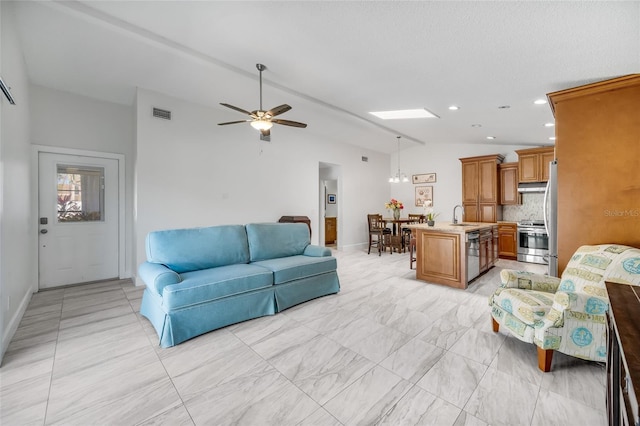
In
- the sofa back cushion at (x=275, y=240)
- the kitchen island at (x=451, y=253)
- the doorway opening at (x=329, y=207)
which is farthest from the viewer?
the doorway opening at (x=329, y=207)

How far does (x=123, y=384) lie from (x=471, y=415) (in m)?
2.30

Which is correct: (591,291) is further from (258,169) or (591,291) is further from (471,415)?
A: (258,169)

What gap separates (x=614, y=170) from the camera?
8.16 ft

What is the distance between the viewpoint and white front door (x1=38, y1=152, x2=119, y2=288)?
4.01m

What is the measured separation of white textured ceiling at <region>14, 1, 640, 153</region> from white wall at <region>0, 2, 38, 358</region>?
0.36m

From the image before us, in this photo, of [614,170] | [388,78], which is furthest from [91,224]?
[614,170]

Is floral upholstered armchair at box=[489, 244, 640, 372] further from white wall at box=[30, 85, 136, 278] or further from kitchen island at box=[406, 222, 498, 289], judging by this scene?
white wall at box=[30, 85, 136, 278]

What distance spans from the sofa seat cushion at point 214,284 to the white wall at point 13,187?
131 centimetres

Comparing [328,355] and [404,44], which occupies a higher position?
[404,44]

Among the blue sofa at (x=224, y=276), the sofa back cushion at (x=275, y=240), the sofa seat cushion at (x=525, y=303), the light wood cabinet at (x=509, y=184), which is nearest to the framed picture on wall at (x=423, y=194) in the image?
the light wood cabinet at (x=509, y=184)

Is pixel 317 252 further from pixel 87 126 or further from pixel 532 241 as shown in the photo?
pixel 532 241

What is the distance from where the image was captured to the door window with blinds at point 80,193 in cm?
415

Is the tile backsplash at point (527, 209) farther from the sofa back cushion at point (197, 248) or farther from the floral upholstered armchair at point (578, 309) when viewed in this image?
the sofa back cushion at point (197, 248)

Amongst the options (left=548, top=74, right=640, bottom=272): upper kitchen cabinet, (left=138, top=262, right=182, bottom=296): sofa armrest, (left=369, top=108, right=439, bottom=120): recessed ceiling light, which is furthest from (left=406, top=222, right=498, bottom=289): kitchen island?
(left=138, top=262, right=182, bottom=296): sofa armrest
